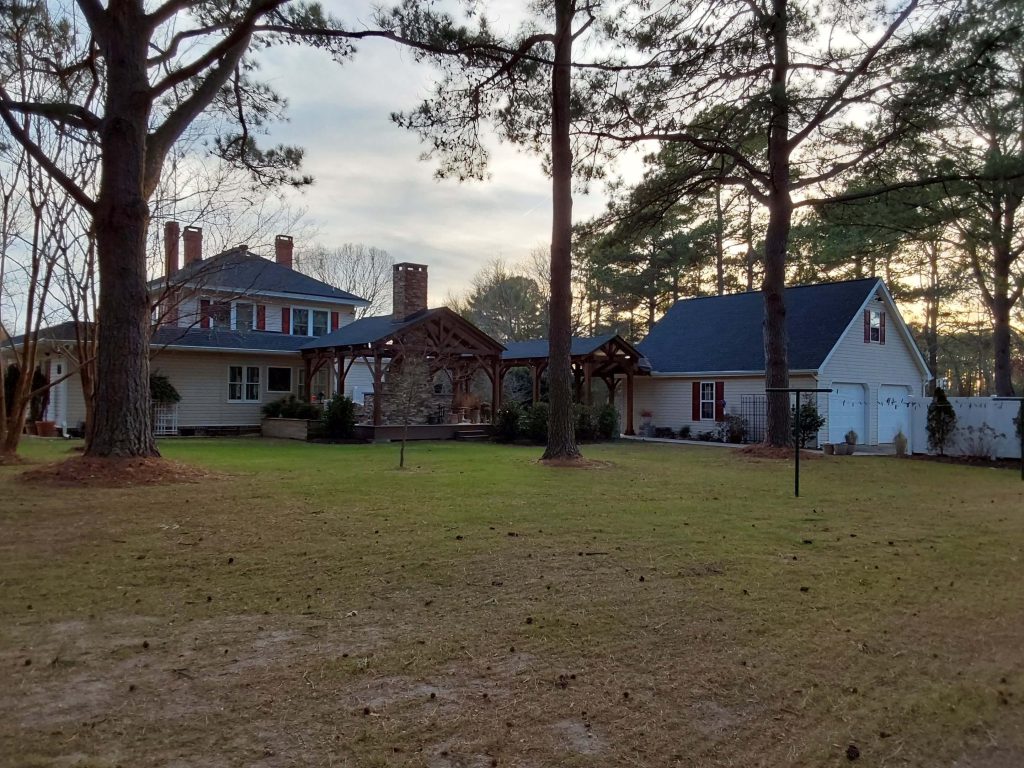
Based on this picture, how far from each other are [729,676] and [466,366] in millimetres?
22390

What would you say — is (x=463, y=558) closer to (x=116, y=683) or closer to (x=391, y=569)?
(x=391, y=569)

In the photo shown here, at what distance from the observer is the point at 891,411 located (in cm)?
2395

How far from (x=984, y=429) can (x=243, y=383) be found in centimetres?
2259

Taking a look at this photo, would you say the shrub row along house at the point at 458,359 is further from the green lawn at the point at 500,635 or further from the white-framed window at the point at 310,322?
the green lawn at the point at 500,635

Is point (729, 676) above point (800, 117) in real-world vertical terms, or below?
below

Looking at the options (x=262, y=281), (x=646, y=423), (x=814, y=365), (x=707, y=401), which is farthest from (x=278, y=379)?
(x=814, y=365)

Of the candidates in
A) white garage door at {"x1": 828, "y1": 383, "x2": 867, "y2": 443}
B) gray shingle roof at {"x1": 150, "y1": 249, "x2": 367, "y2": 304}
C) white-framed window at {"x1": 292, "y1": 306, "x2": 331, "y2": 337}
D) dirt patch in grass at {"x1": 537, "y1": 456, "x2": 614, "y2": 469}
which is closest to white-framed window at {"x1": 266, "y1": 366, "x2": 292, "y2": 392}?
white-framed window at {"x1": 292, "y1": 306, "x2": 331, "y2": 337}

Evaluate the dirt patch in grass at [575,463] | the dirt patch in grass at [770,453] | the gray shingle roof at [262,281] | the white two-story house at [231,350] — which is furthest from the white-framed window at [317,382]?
the dirt patch in grass at [770,453]

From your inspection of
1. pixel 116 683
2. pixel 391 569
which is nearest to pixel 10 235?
pixel 391 569

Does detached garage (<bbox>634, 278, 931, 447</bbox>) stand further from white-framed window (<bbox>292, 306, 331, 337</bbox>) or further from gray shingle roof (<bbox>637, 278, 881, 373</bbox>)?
white-framed window (<bbox>292, 306, 331, 337</bbox>)

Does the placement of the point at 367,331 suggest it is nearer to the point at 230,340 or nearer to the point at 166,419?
the point at 230,340

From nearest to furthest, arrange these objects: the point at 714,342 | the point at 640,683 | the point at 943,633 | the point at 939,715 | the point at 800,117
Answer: the point at 939,715 < the point at 640,683 < the point at 943,633 < the point at 800,117 < the point at 714,342

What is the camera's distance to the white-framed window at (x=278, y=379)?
2595cm

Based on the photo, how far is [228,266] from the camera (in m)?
17.6
